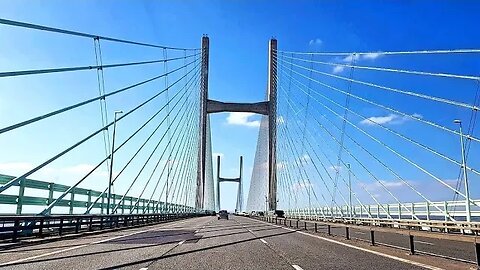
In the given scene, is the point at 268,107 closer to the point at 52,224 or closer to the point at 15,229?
the point at 52,224

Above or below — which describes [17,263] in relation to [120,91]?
below

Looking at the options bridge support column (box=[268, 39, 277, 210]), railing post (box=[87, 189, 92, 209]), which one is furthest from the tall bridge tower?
railing post (box=[87, 189, 92, 209])

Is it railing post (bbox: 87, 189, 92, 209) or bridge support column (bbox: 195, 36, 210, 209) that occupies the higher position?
bridge support column (bbox: 195, 36, 210, 209)

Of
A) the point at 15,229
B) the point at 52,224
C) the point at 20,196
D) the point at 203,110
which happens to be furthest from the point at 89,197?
the point at 203,110

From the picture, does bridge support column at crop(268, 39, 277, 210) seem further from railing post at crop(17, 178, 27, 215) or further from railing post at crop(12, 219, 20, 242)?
railing post at crop(12, 219, 20, 242)

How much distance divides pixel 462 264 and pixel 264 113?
151 ft

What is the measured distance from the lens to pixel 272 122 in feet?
180

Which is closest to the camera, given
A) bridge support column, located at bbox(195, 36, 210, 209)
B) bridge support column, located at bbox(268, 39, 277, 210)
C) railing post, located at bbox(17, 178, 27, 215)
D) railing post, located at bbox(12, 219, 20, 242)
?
railing post, located at bbox(12, 219, 20, 242)

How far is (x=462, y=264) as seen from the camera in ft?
37.2

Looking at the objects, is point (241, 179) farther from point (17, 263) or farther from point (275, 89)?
point (17, 263)

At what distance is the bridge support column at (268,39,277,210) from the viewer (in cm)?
5403

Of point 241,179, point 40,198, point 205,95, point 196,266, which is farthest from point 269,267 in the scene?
point 241,179

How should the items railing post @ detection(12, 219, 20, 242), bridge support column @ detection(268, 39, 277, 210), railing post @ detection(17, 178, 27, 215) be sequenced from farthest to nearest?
bridge support column @ detection(268, 39, 277, 210)
railing post @ detection(17, 178, 27, 215)
railing post @ detection(12, 219, 20, 242)

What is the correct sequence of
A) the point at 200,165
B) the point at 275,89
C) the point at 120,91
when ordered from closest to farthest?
the point at 120,91, the point at 275,89, the point at 200,165
